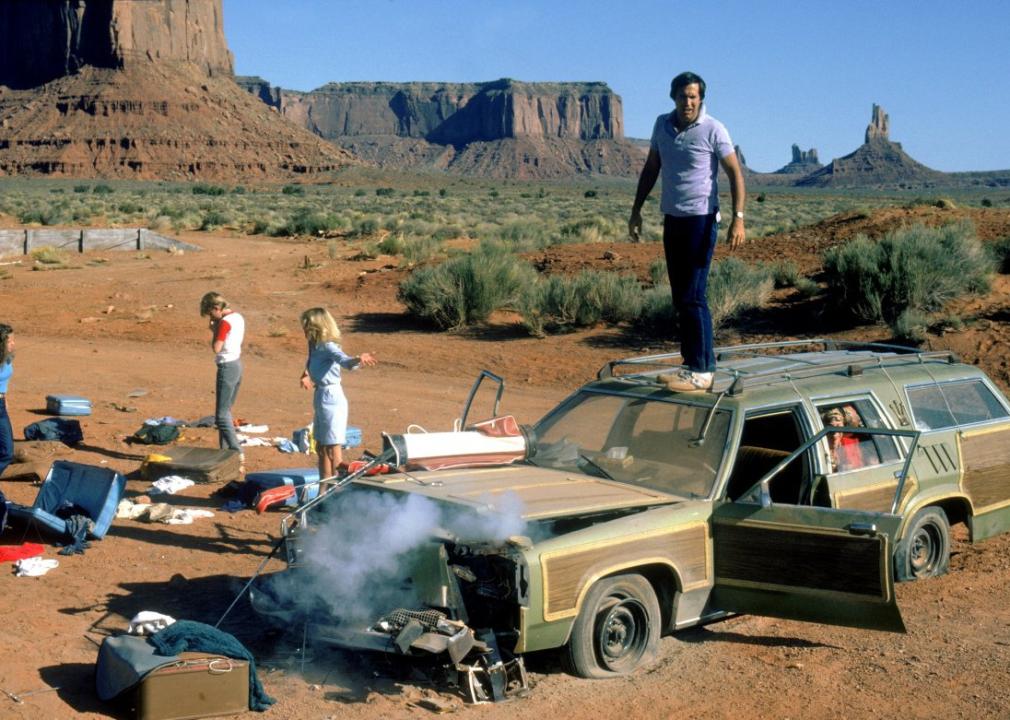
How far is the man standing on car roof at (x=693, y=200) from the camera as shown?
771cm

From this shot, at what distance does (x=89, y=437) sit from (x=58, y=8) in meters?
124

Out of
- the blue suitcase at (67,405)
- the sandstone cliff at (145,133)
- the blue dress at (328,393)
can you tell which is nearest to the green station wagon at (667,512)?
the blue dress at (328,393)

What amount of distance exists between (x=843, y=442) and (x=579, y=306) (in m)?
12.8

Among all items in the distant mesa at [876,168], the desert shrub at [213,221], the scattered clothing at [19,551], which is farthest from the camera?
the distant mesa at [876,168]

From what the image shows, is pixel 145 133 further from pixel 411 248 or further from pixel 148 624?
pixel 148 624

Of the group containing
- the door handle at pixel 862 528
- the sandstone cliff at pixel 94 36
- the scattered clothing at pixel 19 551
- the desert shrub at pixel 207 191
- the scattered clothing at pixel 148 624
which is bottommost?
the scattered clothing at pixel 19 551

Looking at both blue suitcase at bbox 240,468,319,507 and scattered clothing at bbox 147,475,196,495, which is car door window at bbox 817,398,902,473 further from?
scattered clothing at bbox 147,475,196,495

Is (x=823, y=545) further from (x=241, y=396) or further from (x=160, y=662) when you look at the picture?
(x=241, y=396)

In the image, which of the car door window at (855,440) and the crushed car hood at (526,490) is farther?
the car door window at (855,440)

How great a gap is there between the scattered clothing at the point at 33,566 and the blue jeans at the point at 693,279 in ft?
14.7

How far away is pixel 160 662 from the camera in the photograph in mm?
5730

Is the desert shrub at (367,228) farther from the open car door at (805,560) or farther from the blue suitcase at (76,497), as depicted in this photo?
the open car door at (805,560)

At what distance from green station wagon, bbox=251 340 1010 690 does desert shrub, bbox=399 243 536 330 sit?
12880mm

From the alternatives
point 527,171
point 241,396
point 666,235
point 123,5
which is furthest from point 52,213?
point 527,171
